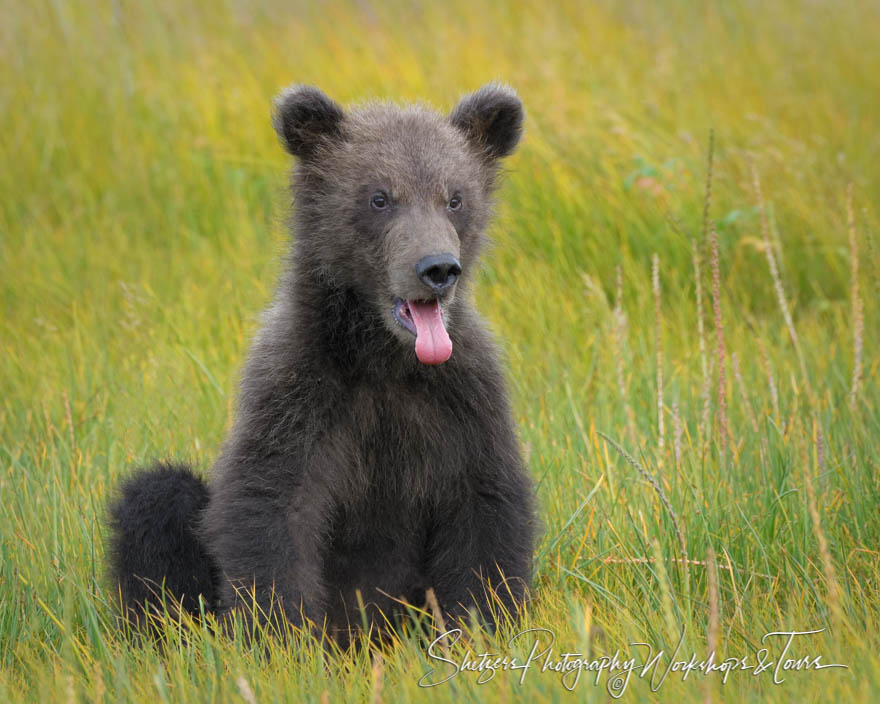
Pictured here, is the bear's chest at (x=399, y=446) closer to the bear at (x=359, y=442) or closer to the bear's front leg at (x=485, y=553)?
the bear at (x=359, y=442)

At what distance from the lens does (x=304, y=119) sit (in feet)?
14.8

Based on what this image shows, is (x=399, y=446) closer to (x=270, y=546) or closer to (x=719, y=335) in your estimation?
(x=270, y=546)

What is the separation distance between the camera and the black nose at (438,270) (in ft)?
12.9

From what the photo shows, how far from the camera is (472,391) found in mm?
4262

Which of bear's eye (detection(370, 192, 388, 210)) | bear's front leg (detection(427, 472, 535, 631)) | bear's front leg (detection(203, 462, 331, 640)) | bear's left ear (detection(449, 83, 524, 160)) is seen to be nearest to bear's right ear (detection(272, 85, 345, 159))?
bear's eye (detection(370, 192, 388, 210))

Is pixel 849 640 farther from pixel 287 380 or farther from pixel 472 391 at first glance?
pixel 287 380

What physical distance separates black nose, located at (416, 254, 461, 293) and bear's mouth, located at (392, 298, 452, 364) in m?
0.13

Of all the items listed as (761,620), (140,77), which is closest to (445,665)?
(761,620)

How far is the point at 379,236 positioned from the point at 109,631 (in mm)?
1730

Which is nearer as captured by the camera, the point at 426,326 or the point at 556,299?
the point at 426,326

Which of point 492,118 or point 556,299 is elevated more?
point 492,118

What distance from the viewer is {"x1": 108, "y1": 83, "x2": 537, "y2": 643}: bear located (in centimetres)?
401

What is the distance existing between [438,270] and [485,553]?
1.04 meters

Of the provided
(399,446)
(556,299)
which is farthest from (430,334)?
(556,299)
